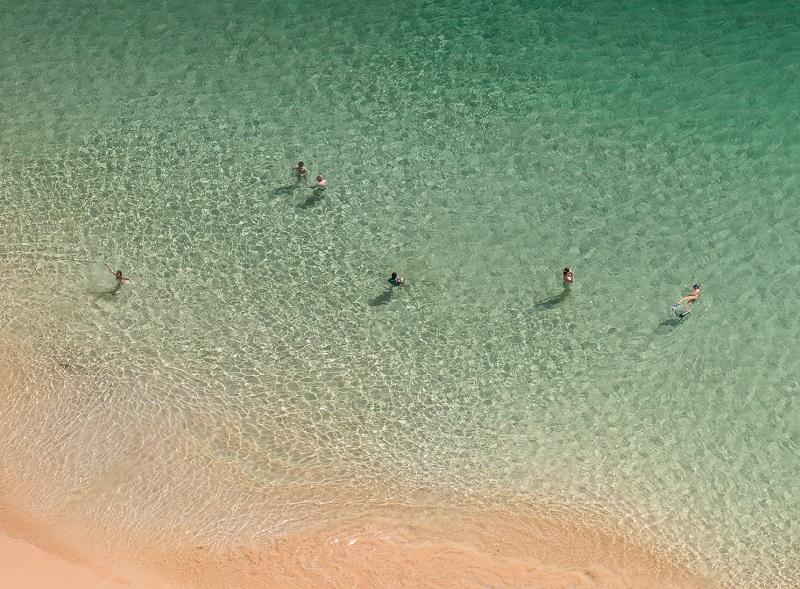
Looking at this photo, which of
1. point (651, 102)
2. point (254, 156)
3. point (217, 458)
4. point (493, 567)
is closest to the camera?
point (493, 567)

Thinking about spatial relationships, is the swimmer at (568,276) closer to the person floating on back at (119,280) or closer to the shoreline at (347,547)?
the shoreline at (347,547)

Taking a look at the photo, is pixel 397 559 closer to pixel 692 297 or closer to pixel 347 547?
pixel 347 547

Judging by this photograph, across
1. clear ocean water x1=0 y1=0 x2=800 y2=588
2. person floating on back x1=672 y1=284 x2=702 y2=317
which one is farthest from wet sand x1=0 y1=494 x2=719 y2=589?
person floating on back x1=672 y1=284 x2=702 y2=317

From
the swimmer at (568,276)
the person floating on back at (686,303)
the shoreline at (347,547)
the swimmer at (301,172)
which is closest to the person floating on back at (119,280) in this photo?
the shoreline at (347,547)

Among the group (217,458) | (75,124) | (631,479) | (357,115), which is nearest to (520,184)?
(357,115)

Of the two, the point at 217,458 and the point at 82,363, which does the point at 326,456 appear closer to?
the point at 217,458
